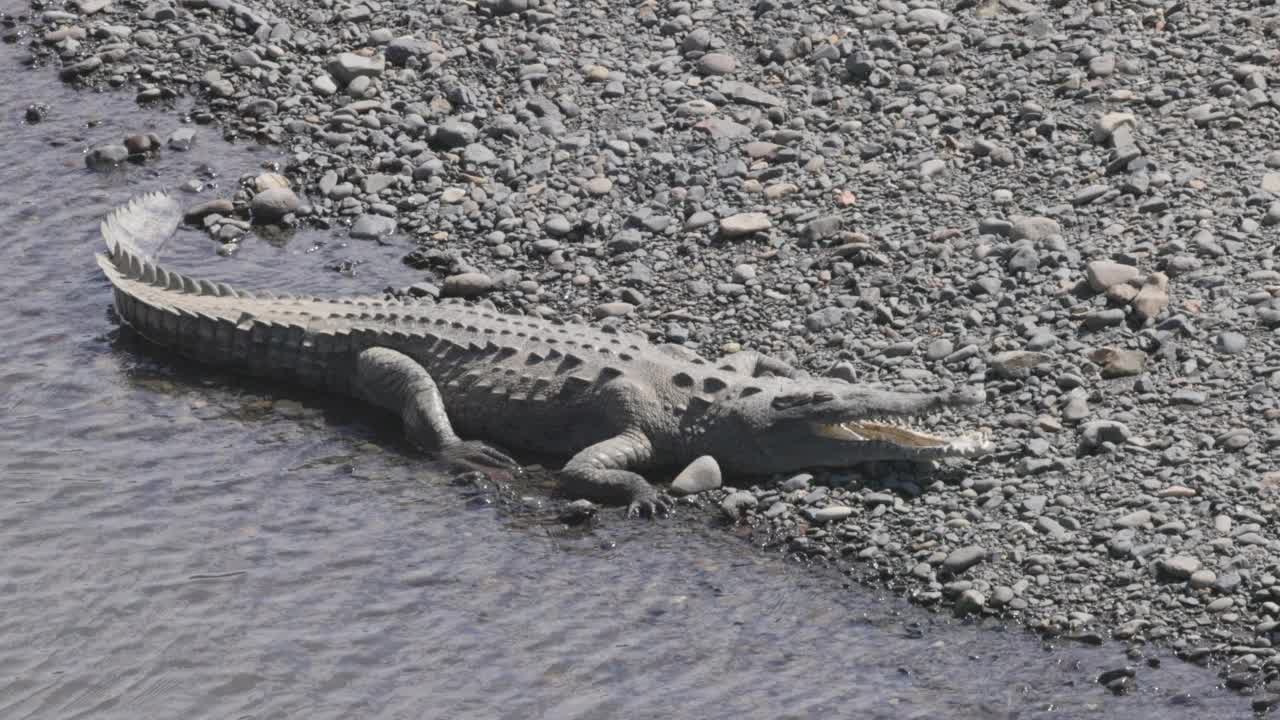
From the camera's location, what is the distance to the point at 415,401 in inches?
409

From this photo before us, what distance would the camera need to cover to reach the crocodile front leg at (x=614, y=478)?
9.56 m

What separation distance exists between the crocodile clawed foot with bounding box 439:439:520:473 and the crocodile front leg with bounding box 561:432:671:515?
45 cm

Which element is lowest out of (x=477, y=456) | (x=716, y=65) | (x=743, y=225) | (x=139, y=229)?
(x=477, y=456)

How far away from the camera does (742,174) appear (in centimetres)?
1256

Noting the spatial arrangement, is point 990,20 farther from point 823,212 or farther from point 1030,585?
point 1030,585

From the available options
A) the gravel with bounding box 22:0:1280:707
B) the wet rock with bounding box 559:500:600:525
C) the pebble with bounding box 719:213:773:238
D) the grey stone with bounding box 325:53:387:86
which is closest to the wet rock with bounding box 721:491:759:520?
the gravel with bounding box 22:0:1280:707

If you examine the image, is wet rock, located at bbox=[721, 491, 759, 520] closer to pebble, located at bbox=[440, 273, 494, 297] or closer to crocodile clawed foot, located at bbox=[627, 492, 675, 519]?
crocodile clawed foot, located at bbox=[627, 492, 675, 519]

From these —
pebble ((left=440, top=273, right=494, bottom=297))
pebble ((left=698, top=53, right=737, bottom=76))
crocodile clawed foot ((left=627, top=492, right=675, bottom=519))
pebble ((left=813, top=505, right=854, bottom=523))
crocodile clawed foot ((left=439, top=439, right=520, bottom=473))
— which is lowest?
crocodile clawed foot ((left=439, top=439, right=520, bottom=473))

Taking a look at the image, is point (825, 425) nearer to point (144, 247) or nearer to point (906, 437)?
point (906, 437)

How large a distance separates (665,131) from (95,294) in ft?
14.8

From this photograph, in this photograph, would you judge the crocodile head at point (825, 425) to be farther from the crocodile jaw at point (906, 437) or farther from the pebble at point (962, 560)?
the pebble at point (962, 560)

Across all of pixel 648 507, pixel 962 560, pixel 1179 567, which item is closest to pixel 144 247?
pixel 648 507

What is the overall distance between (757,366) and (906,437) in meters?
1.30

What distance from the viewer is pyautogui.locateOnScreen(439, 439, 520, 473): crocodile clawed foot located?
33.0 ft
